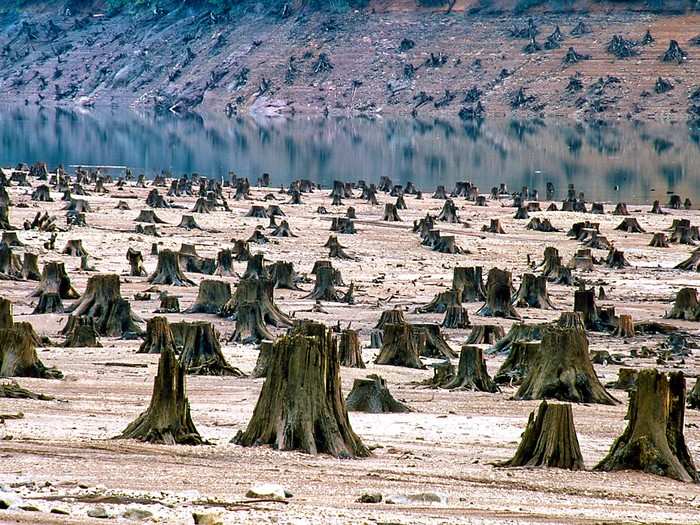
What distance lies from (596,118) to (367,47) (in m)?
22.2

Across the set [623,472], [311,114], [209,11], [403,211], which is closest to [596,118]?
[311,114]

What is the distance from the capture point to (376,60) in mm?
105938

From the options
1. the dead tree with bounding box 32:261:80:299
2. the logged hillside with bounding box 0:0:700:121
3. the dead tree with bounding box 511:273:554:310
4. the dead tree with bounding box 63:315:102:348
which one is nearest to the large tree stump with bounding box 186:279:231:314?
the dead tree with bounding box 32:261:80:299

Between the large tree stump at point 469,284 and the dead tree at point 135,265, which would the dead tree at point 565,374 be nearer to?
the large tree stump at point 469,284

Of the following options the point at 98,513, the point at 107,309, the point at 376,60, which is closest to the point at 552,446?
the point at 98,513

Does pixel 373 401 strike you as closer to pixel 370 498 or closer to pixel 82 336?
pixel 370 498

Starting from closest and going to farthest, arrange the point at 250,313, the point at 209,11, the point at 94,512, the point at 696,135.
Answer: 1. the point at 94,512
2. the point at 250,313
3. the point at 696,135
4. the point at 209,11

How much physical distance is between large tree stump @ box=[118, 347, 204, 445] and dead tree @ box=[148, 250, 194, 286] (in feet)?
38.8

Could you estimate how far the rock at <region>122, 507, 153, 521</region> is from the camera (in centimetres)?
701

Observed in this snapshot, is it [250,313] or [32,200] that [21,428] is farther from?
[32,200]

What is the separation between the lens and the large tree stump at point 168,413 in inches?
358

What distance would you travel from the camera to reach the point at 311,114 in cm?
10300

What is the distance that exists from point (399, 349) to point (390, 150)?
5467 cm

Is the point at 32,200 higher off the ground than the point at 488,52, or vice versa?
the point at 488,52
